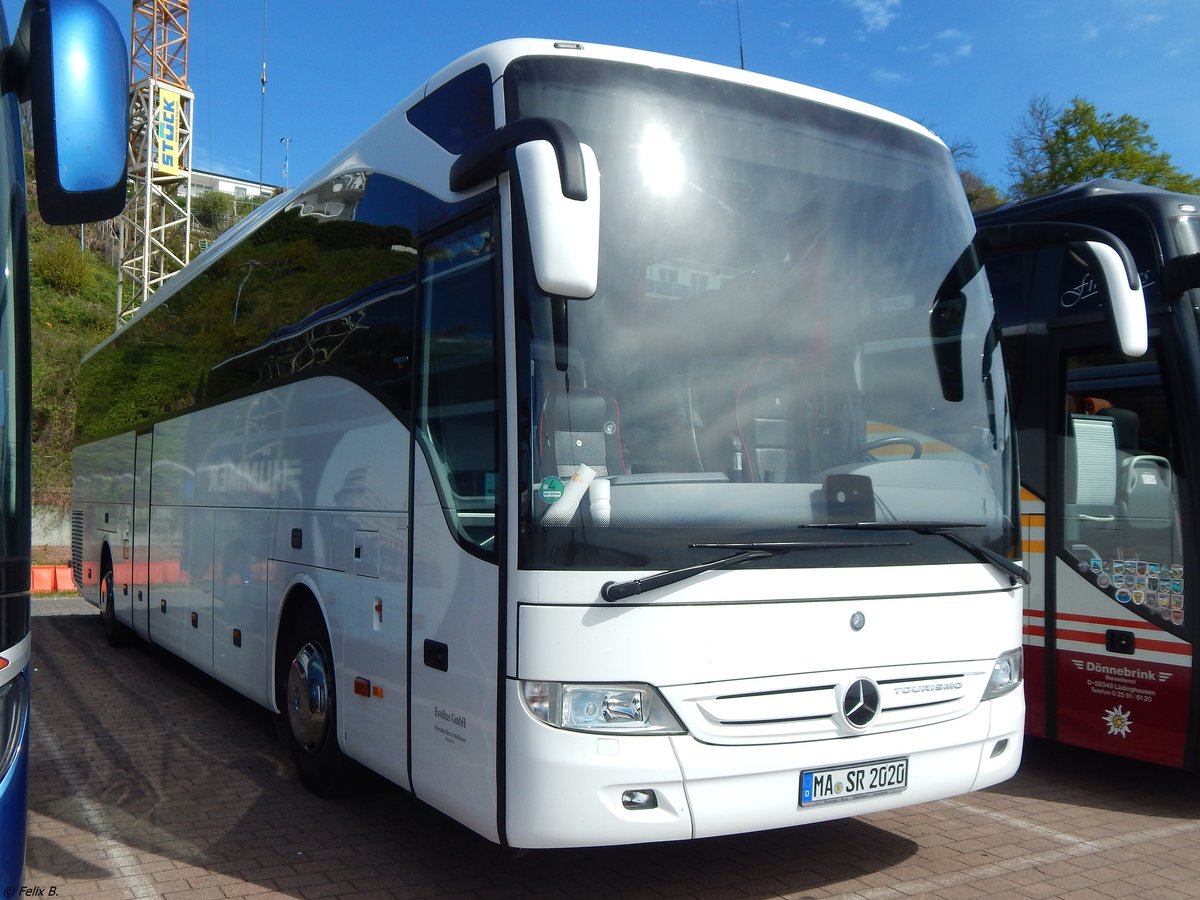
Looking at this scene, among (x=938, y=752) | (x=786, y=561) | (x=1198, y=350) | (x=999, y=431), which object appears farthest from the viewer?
(x=1198, y=350)

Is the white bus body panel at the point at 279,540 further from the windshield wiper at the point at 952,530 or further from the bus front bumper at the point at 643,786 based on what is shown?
the windshield wiper at the point at 952,530

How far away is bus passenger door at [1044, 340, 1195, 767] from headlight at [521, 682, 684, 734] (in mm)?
3404

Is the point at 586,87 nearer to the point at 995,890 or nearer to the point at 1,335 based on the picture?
the point at 1,335

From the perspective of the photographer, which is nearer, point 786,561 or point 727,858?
point 786,561

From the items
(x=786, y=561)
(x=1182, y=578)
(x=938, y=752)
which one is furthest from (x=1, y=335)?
(x=1182, y=578)

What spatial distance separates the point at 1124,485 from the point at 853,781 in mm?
3027

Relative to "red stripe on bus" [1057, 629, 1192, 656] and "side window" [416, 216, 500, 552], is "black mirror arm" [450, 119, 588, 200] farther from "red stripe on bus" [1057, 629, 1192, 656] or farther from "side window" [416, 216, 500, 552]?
"red stripe on bus" [1057, 629, 1192, 656]

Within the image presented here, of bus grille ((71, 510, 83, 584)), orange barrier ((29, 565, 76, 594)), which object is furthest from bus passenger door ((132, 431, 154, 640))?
orange barrier ((29, 565, 76, 594))

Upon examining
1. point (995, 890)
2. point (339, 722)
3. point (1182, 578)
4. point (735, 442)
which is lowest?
point (995, 890)

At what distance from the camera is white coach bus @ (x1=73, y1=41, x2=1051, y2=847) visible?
13.2 ft

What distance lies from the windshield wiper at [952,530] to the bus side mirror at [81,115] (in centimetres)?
269

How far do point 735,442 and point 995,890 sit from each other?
91.0 inches

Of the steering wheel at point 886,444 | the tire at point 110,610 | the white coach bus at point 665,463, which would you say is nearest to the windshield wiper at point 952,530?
the white coach bus at point 665,463

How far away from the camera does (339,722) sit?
5734 mm
